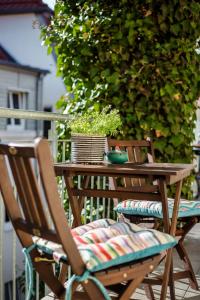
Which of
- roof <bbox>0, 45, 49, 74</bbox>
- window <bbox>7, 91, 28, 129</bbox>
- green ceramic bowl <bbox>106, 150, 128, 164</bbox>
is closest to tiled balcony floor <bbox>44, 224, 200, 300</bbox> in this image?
green ceramic bowl <bbox>106, 150, 128, 164</bbox>

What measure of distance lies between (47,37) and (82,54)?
391 mm

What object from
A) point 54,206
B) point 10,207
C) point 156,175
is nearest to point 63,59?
point 156,175

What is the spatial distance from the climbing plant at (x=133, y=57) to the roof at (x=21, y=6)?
10259 millimetres

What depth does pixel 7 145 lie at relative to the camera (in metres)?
1.45

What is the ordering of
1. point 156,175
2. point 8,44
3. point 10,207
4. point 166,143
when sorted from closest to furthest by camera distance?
point 10,207 < point 156,175 < point 166,143 < point 8,44

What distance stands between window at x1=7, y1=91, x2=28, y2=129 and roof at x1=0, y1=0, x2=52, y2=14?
2626 millimetres

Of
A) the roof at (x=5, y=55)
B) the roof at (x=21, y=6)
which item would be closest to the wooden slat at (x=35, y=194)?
the roof at (x=21, y=6)

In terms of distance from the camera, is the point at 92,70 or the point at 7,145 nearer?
the point at 7,145

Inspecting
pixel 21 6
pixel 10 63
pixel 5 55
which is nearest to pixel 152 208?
pixel 10 63

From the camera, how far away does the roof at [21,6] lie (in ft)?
44.6

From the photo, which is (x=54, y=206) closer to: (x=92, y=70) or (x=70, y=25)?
(x=92, y=70)

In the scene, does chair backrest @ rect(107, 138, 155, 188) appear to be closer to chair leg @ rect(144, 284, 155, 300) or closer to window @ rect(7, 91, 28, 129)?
chair leg @ rect(144, 284, 155, 300)

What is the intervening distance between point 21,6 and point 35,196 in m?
13.8

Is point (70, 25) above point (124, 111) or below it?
above
